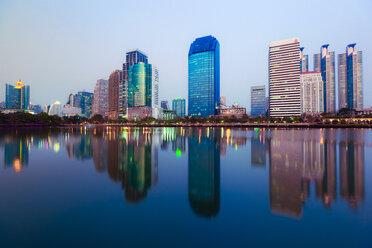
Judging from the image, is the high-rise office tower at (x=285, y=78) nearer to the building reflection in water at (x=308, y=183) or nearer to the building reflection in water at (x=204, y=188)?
the building reflection in water at (x=308, y=183)

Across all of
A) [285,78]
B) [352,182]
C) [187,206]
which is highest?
[285,78]

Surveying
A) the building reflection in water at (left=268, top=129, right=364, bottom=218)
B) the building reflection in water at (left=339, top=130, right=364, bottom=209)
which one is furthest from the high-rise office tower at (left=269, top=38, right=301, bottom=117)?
the building reflection in water at (left=268, top=129, right=364, bottom=218)

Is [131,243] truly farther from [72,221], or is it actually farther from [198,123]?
[198,123]

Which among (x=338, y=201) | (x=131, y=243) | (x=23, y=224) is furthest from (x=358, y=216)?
(x=23, y=224)

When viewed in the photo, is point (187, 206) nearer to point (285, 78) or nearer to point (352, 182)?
point (352, 182)

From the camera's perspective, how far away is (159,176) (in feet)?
46.6

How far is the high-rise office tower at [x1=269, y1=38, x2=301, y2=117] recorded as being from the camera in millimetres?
178938

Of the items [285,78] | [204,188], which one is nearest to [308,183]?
[204,188]

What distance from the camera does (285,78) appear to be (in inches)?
7229

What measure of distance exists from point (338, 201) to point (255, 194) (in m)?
3.78

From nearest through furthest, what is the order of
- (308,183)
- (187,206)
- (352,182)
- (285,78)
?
(187,206) → (308,183) → (352,182) → (285,78)

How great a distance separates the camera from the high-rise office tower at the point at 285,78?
179 meters

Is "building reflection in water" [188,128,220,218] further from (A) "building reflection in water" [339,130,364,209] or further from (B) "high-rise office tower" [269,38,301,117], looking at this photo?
(B) "high-rise office tower" [269,38,301,117]

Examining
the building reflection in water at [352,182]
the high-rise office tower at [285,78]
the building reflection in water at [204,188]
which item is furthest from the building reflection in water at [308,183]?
the high-rise office tower at [285,78]
